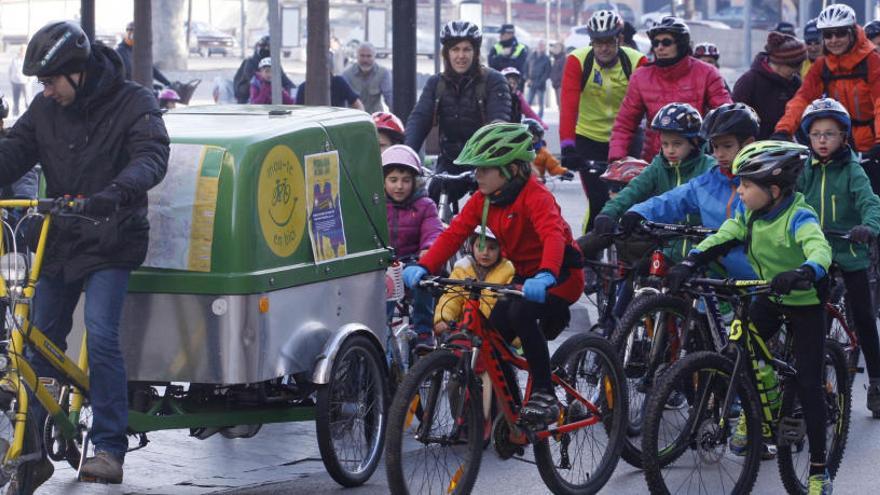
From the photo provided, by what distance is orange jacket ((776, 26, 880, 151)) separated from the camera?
34.5 feet

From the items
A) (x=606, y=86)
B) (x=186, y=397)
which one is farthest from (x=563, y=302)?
(x=606, y=86)

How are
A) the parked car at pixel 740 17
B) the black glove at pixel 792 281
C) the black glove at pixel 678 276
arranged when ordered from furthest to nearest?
the parked car at pixel 740 17, the black glove at pixel 678 276, the black glove at pixel 792 281

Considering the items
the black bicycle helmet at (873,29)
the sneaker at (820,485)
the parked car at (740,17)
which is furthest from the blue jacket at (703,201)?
the parked car at (740,17)

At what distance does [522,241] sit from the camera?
672cm

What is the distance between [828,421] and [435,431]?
1.83m

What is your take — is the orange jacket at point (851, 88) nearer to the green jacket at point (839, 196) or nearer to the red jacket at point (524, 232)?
the green jacket at point (839, 196)

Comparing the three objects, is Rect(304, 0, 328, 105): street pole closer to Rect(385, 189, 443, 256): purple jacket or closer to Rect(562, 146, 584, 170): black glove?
Rect(562, 146, 584, 170): black glove

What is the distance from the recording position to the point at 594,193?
35.6ft

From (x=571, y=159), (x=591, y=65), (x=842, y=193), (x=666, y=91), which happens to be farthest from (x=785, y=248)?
(x=591, y=65)

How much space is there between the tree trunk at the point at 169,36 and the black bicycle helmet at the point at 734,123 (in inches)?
1552

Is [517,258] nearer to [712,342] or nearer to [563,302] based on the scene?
[563,302]

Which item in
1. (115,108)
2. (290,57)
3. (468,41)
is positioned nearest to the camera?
(115,108)

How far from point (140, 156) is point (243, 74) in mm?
12391

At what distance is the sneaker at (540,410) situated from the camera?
6379mm
